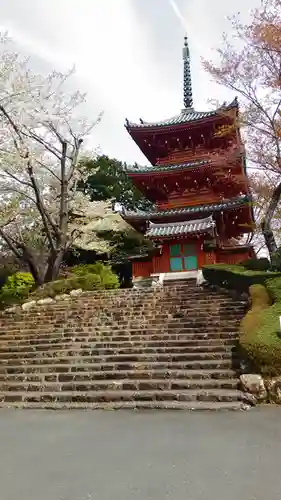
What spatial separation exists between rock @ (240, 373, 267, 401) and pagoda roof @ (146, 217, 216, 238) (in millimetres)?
13091

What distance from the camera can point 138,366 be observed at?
8.99 m

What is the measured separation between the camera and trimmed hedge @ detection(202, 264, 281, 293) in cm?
1335

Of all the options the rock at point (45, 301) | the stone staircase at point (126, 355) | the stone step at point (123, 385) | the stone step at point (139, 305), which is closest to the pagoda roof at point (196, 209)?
the stone staircase at point (126, 355)

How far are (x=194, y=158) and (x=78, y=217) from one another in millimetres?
9087

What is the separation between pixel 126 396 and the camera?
7699 millimetres

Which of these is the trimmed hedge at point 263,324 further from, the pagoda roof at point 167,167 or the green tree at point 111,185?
the green tree at point 111,185

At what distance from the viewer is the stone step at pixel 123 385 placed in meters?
7.83

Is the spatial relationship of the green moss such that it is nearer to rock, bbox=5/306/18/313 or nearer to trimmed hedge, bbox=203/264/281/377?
trimmed hedge, bbox=203/264/281/377

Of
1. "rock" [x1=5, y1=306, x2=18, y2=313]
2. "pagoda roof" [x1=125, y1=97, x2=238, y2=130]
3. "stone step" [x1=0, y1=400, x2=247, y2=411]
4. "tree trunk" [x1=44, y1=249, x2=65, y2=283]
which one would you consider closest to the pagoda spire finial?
"pagoda roof" [x1=125, y1=97, x2=238, y2=130]

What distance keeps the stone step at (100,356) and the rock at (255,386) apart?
161cm

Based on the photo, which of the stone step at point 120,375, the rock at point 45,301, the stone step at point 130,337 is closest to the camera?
the stone step at point 120,375

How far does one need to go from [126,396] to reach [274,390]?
274 centimetres

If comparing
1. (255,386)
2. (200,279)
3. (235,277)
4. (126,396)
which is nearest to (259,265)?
(235,277)

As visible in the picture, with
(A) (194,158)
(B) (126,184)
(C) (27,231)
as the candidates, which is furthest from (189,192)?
(B) (126,184)
